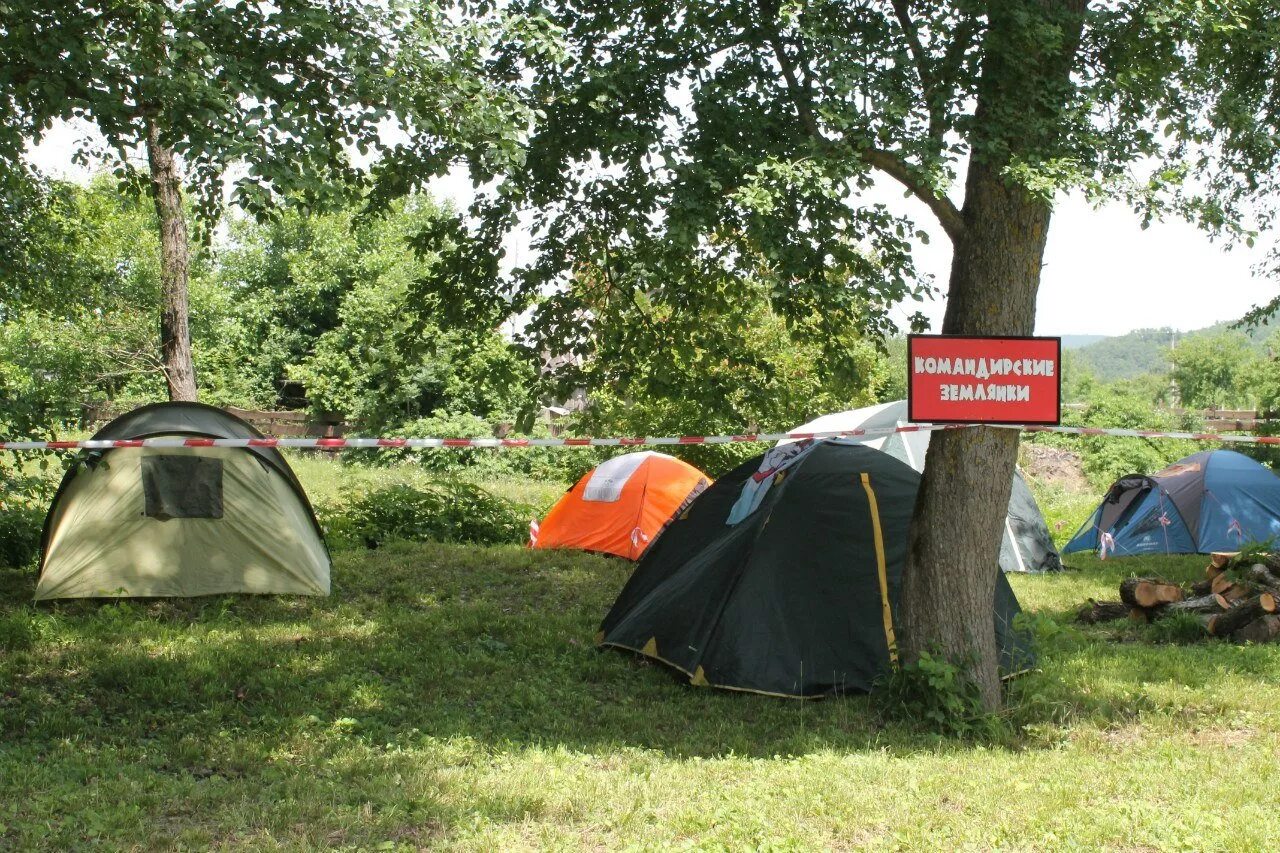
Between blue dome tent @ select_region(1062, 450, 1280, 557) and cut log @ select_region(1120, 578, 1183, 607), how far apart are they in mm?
4447

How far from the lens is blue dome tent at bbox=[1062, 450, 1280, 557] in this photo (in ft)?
43.4

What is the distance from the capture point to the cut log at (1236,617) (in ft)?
28.1

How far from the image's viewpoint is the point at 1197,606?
903 centimetres

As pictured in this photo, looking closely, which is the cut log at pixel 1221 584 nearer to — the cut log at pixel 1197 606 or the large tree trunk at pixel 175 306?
the cut log at pixel 1197 606

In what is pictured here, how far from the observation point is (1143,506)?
14.0m

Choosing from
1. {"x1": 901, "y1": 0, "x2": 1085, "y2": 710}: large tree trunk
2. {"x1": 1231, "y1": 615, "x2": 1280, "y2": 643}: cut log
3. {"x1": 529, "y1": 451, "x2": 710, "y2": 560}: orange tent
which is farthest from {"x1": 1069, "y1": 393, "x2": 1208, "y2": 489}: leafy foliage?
{"x1": 901, "y1": 0, "x2": 1085, "y2": 710}: large tree trunk

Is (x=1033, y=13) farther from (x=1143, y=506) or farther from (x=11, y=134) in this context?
(x=1143, y=506)

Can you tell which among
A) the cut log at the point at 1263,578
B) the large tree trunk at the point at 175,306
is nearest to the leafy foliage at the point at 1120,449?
the cut log at the point at 1263,578

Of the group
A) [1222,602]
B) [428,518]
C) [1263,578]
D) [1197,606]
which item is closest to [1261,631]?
[1222,602]

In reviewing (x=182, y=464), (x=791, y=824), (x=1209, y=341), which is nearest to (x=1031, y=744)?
(x=791, y=824)

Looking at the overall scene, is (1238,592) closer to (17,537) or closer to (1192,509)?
(1192,509)

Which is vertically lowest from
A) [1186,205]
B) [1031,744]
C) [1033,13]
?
[1031,744]

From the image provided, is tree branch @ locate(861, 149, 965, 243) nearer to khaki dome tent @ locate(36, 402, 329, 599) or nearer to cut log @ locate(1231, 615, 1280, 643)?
cut log @ locate(1231, 615, 1280, 643)

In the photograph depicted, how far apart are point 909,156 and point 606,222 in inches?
90.2
